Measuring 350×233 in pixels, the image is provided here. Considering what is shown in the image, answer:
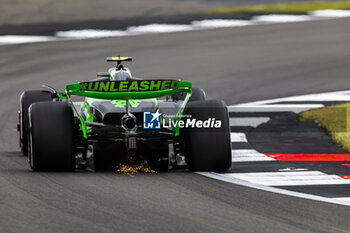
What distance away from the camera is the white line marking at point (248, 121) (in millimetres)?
16953

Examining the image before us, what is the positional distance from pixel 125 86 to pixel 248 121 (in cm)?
529

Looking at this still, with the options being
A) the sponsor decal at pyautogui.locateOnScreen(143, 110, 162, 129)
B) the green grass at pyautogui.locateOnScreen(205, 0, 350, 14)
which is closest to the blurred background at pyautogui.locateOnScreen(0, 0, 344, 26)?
the green grass at pyautogui.locateOnScreen(205, 0, 350, 14)

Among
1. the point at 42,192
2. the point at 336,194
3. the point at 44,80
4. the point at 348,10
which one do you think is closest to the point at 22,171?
the point at 42,192

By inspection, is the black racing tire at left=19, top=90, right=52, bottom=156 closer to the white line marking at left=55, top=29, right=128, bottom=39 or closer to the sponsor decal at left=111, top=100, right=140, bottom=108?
the sponsor decal at left=111, top=100, right=140, bottom=108

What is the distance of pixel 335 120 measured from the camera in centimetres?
1691

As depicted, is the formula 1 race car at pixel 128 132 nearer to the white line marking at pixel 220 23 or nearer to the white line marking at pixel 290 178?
the white line marking at pixel 290 178

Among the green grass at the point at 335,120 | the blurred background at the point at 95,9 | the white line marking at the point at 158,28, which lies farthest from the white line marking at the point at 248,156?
the blurred background at the point at 95,9

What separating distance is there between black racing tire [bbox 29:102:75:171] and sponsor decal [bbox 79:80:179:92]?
492mm

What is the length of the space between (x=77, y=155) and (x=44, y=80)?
451 inches

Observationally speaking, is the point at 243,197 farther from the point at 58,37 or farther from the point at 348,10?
the point at 348,10

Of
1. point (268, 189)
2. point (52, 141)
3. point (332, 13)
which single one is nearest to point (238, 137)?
point (52, 141)

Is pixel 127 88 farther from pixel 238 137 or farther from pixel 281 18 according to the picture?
pixel 281 18

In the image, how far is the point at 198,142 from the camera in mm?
12094

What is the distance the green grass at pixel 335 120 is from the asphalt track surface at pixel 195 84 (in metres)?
2.72
